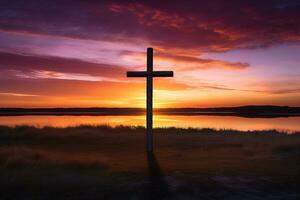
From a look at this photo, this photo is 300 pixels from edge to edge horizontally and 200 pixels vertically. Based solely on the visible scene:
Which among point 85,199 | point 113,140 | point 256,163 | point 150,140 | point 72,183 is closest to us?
point 85,199

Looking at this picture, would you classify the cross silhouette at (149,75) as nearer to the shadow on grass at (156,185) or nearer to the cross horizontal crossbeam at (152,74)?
the cross horizontal crossbeam at (152,74)

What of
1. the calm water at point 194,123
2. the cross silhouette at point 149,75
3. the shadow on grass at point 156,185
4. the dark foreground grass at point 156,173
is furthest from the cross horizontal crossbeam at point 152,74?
the calm water at point 194,123

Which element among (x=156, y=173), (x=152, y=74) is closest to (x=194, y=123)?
(x=152, y=74)

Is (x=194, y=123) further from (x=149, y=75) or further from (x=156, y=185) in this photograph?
(x=156, y=185)

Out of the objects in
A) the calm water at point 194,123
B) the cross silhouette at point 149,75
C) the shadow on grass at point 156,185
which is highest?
the cross silhouette at point 149,75

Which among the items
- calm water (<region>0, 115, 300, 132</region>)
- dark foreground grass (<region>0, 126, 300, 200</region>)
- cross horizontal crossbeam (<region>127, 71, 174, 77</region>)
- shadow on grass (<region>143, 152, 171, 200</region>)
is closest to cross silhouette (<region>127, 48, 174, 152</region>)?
cross horizontal crossbeam (<region>127, 71, 174, 77</region>)

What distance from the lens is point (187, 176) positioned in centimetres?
988

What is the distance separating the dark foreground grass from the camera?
26.8 ft

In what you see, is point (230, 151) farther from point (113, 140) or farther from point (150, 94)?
point (113, 140)

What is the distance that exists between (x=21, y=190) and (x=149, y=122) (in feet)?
25.1

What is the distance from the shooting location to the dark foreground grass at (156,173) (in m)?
8.17

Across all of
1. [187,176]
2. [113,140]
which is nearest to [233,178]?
[187,176]

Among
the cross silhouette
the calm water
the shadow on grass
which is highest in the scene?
the cross silhouette

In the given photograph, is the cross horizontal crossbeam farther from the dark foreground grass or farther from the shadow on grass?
the shadow on grass
